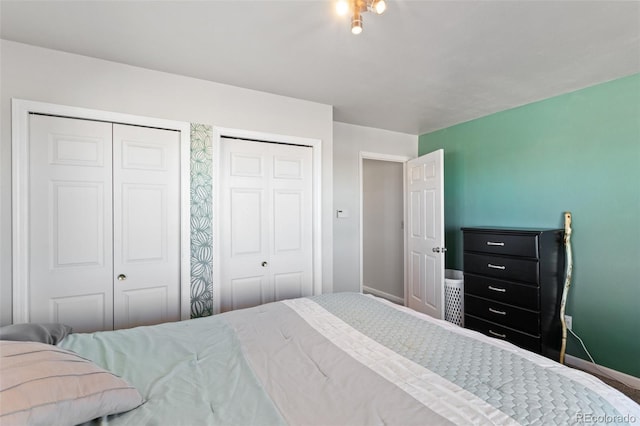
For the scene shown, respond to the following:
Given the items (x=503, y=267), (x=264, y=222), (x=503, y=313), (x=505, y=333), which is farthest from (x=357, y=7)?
(x=505, y=333)

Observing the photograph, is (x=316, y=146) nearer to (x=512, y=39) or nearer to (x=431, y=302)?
(x=512, y=39)

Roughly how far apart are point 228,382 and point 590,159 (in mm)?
3128

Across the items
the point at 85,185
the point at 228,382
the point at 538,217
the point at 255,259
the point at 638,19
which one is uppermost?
the point at 638,19

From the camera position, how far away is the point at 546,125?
278cm

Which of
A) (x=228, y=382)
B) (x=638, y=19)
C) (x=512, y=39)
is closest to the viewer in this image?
(x=228, y=382)

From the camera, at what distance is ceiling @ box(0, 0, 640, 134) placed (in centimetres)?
159

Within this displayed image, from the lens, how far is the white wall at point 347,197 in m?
Answer: 3.55

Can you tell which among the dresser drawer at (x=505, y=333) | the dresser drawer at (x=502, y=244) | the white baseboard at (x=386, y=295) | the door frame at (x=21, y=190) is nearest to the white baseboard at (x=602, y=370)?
the dresser drawer at (x=505, y=333)

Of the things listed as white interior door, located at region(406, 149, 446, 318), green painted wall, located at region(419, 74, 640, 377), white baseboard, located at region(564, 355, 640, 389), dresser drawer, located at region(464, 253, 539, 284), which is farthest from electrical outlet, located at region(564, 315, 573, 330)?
white interior door, located at region(406, 149, 446, 318)

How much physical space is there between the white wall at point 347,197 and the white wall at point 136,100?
55 centimetres

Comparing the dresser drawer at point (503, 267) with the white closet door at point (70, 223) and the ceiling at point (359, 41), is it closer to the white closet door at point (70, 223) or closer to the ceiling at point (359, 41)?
the ceiling at point (359, 41)

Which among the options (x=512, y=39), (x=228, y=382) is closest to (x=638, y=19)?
(x=512, y=39)

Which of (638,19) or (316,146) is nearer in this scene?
(638,19)

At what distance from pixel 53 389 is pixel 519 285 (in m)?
2.91
